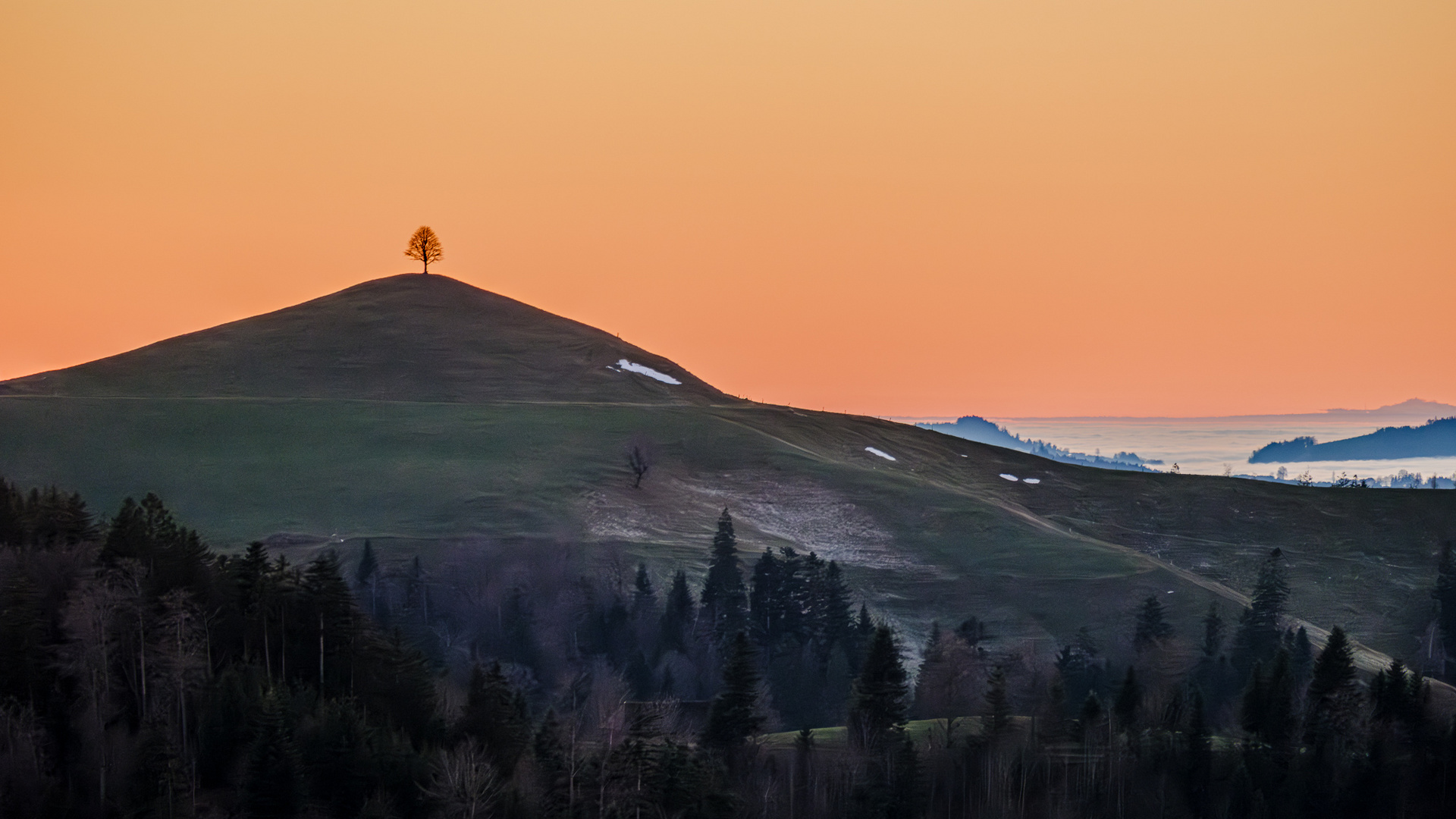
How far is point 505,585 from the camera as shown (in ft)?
328

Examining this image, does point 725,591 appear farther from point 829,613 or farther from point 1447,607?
point 1447,607

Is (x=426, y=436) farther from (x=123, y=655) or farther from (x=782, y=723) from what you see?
(x=123, y=655)

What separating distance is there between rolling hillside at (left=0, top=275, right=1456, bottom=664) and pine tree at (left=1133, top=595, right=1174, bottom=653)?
164 cm

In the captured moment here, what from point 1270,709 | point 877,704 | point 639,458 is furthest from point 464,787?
point 639,458

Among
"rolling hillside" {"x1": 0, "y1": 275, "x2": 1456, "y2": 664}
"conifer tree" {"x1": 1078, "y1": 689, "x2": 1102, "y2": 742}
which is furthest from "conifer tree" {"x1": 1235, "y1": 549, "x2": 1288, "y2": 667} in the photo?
"conifer tree" {"x1": 1078, "y1": 689, "x2": 1102, "y2": 742}

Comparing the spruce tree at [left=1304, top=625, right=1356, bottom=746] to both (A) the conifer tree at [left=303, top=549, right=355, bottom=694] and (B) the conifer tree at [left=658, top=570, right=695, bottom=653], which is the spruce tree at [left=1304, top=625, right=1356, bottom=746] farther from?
(A) the conifer tree at [left=303, top=549, right=355, bottom=694]

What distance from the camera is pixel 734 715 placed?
6919cm

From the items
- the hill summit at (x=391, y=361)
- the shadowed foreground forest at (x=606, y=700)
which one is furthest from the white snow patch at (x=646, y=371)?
the shadowed foreground forest at (x=606, y=700)

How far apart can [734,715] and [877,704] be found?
8.61m

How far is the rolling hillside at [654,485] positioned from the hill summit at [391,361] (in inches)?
20.8

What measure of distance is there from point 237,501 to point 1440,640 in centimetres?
9887

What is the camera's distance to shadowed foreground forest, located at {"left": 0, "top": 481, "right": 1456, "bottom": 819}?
56.2 metres

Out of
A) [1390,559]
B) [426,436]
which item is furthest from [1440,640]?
[426,436]

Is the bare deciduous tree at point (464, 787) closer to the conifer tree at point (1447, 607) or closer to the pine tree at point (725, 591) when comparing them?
the pine tree at point (725, 591)
